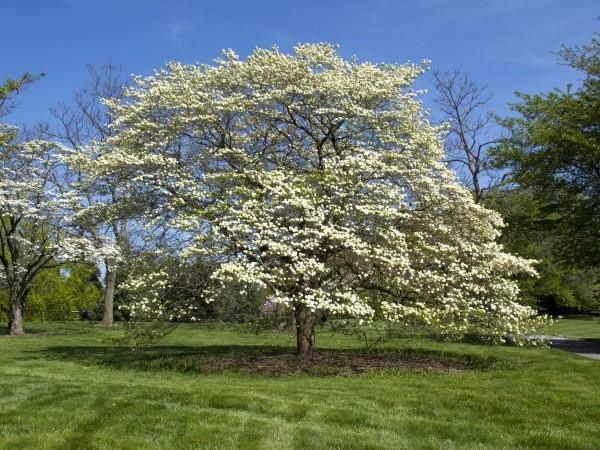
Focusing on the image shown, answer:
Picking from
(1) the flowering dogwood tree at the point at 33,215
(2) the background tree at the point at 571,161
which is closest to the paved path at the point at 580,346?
(2) the background tree at the point at 571,161

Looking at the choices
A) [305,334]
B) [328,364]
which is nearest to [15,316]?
[305,334]

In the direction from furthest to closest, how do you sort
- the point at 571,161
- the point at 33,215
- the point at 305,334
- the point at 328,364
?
the point at 33,215 < the point at 571,161 < the point at 305,334 < the point at 328,364

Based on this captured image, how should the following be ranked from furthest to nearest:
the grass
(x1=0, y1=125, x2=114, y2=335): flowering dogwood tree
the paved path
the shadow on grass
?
(x1=0, y1=125, x2=114, y2=335): flowering dogwood tree < the paved path < the shadow on grass < the grass

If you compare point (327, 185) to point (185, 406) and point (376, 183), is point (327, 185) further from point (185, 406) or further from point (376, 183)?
point (185, 406)

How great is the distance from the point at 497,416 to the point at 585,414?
130 cm

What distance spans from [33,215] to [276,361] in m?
16.6

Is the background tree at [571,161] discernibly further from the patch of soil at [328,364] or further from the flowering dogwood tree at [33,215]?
the flowering dogwood tree at [33,215]

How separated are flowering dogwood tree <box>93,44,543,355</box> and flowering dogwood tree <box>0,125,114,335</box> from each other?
41.1 feet

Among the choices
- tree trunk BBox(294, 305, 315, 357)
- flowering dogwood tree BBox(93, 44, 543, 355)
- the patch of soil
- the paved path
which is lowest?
the patch of soil

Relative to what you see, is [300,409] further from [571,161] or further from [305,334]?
[571,161]

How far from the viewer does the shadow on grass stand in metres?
14.1

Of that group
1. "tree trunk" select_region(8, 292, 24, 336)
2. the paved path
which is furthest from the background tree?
"tree trunk" select_region(8, 292, 24, 336)

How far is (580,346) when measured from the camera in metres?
22.6

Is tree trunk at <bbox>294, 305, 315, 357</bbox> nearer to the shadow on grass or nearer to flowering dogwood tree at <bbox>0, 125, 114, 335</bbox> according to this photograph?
the shadow on grass
